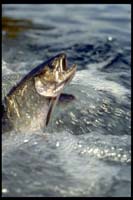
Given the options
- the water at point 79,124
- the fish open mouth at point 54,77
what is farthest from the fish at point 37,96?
the water at point 79,124

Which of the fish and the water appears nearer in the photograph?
the water

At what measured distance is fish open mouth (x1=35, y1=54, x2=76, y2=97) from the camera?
3848mm

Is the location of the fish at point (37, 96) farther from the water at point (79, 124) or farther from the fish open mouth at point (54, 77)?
the water at point (79, 124)

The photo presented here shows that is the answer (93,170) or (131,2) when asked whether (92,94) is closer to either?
(93,170)

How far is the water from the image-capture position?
3209 mm

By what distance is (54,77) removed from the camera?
3.86 metres

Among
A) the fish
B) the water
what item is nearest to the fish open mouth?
the fish

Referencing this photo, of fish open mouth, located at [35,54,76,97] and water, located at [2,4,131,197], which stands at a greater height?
fish open mouth, located at [35,54,76,97]

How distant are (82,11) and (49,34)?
7.13ft

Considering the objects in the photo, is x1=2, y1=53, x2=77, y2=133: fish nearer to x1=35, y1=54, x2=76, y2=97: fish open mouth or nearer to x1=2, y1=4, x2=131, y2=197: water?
x1=35, y1=54, x2=76, y2=97: fish open mouth

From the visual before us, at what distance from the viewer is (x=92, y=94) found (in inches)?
196

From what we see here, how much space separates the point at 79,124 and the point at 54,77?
73 centimetres

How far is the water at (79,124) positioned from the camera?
3.21 metres

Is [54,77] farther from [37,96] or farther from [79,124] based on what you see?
[79,124]
